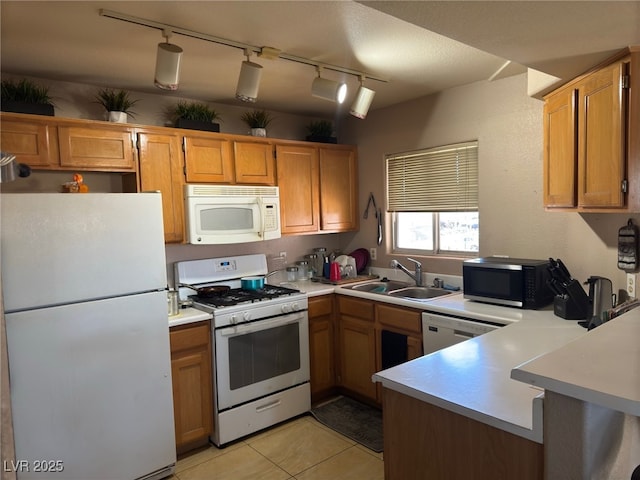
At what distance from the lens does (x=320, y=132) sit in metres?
3.87

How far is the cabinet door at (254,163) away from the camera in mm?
3262

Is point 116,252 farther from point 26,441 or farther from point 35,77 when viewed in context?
point 35,77

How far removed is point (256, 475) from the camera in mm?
2559

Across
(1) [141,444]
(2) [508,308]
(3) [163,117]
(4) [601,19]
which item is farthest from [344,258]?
(4) [601,19]

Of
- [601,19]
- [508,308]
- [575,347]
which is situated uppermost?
[601,19]

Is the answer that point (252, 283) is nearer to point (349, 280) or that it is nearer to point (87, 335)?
point (349, 280)

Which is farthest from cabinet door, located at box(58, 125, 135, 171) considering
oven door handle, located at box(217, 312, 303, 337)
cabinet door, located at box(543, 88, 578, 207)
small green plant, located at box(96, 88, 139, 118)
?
cabinet door, located at box(543, 88, 578, 207)

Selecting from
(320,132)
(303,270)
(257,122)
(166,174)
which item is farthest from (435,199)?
(166,174)

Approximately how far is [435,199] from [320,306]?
124 cm

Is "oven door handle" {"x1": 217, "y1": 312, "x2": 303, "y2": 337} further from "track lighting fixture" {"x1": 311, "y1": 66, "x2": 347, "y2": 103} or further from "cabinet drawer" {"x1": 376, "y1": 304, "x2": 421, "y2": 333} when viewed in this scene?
"track lighting fixture" {"x1": 311, "y1": 66, "x2": 347, "y2": 103}

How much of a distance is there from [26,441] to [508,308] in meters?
2.62

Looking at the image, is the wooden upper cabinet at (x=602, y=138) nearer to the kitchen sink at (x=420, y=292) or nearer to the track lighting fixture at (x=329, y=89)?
the track lighting fixture at (x=329, y=89)

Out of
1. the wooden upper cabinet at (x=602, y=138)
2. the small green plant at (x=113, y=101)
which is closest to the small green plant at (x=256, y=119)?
the small green plant at (x=113, y=101)

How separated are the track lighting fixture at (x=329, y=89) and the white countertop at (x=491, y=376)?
150cm
